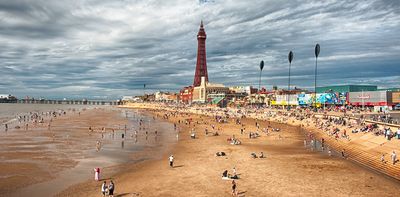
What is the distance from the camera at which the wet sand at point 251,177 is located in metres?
17.1

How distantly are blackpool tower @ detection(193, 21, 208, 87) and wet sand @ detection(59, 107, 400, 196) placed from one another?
133682 mm

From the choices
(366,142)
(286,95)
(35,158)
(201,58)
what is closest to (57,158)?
(35,158)

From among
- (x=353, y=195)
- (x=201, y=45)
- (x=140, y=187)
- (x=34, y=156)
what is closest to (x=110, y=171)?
(x=140, y=187)

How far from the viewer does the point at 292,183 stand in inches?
734

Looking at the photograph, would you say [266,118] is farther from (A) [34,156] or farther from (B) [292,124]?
(A) [34,156]

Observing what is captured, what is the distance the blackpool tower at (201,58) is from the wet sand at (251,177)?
134 metres

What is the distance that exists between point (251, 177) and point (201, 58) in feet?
472

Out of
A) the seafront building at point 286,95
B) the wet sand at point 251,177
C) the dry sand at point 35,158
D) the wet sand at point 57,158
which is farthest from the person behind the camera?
the seafront building at point 286,95

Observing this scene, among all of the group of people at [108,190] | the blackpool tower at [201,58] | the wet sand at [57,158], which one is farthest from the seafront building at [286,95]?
the group of people at [108,190]

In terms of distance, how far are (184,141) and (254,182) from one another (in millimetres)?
19576

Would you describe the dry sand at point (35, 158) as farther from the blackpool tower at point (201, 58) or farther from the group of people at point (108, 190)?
the blackpool tower at point (201, 58)

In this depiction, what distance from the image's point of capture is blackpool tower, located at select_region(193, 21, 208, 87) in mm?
160500

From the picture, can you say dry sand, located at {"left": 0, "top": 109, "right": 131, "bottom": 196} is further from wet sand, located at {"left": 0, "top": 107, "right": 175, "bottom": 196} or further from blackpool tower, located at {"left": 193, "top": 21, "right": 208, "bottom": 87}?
blackpool tower, located at {"left": 193, "top": 21, "right": 208, "bottom": 87}

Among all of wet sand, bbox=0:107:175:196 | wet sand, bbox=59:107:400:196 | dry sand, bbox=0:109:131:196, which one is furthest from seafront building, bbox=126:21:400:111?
dry sand, bbox=0:109:131:196
